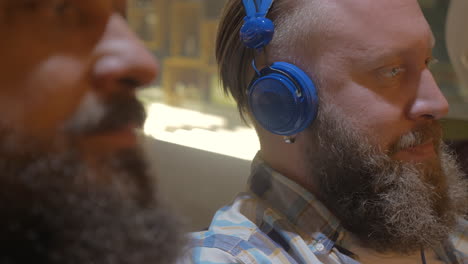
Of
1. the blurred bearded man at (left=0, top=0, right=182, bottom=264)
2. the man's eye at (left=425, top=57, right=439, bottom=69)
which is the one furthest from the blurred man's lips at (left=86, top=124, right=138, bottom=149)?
the man's eye at (left=425, top=57, right=439, bottom=69)

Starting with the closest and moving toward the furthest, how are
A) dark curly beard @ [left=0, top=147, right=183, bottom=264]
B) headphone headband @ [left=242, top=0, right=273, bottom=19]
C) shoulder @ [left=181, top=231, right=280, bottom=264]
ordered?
dark curly beard @ [left=0, top=147, right=183, bottom=264] → shoulder @ [left=181, top=231, right=280, bottom=264] → headphone headband @ [left=242, top=0, right=273, bottom=19]

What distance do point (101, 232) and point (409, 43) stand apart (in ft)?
2.54

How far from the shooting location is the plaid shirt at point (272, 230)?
0.93m

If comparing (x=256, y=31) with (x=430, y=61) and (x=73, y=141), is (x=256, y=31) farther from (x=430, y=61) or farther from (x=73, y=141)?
(x=73, y=141)

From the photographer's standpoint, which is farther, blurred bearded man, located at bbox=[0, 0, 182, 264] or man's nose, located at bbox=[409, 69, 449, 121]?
man's nose, located at bbox=[409, 69, 449, 121]

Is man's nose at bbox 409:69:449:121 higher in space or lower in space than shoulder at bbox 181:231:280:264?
higher

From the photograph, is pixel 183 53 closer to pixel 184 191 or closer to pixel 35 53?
pixel 184 191

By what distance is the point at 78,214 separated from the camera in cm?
45

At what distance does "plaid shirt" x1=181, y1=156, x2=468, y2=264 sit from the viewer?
93cm

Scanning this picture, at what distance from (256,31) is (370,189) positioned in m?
0.42

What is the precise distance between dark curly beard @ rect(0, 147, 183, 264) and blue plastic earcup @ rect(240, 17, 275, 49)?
1.75ft

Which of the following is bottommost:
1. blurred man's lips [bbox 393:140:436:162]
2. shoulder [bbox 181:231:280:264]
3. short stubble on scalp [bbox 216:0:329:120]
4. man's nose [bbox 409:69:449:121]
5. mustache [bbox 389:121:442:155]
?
shoulder [bbox 181:231:280:264]

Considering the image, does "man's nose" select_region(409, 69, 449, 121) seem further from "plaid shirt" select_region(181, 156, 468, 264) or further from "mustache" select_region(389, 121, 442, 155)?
"plaid shirt" select_region(181, 156, 468, 264)

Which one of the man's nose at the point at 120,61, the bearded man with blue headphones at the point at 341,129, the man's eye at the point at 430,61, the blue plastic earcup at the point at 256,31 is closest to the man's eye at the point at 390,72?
the bearded man with blue headphones at the point at 341,129
